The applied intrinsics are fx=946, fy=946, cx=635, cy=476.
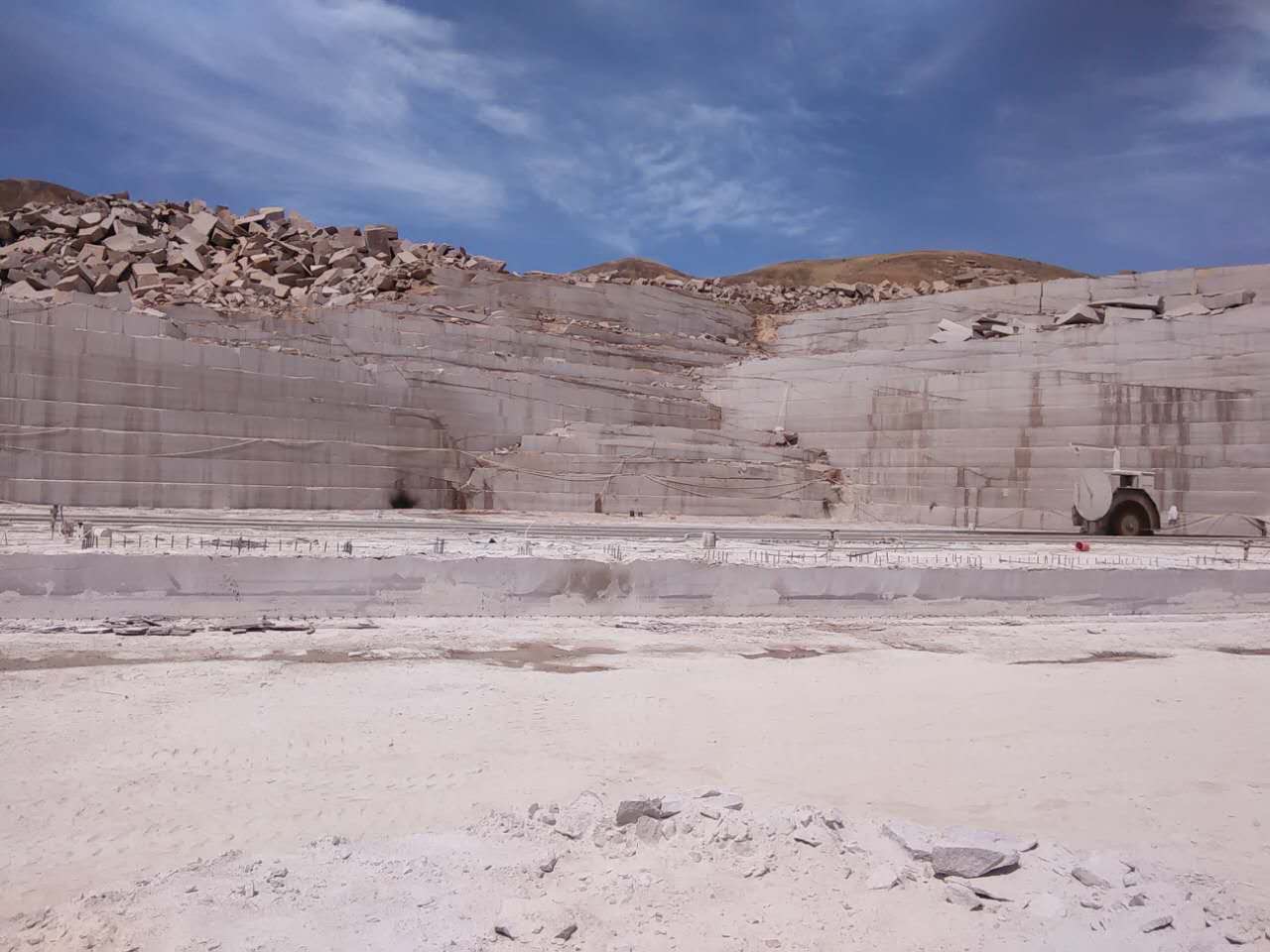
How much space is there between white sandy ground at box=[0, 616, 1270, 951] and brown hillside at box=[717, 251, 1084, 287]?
5255cm

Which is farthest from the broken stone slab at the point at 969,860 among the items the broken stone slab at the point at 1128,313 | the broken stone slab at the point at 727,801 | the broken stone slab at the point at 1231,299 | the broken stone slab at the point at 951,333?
the broken stone slab at the point at 1231,299

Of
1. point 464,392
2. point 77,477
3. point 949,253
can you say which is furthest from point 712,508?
point 949,253

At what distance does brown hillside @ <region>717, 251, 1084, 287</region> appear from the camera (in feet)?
191

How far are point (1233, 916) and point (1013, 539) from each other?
11.2m

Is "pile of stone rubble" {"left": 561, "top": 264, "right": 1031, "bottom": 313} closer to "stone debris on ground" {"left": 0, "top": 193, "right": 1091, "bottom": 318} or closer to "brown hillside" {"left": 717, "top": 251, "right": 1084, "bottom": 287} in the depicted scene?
"stone debris on ground" {"left": 0, "top": 193, "right": 1091, "bottom": 318}

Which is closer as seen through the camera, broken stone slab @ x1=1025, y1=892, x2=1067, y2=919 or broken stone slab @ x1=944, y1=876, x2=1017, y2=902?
broken stone slab @ x1=1025, y1=892, x2=1067, y2=919

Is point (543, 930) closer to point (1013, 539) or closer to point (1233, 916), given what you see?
point (1233, 916)

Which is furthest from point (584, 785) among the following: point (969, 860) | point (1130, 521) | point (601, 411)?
point (601, 411)

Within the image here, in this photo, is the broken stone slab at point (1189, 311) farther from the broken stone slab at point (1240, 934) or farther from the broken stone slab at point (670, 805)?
the broken stone slab at point (670, 805)

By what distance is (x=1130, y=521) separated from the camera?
54.8ft

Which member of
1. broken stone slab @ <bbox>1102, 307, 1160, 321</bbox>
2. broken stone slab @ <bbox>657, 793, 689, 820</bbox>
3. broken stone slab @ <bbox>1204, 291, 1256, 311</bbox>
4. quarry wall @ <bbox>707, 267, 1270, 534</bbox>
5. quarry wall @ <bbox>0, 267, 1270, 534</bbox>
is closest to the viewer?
broken stone slab @ <bbox>657, 793, 689, 820</bbox>

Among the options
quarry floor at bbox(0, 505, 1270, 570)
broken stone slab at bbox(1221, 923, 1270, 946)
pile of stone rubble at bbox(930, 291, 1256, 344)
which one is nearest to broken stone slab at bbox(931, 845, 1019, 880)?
broken stone slab at bbox(1221, 923, 1270, 946)

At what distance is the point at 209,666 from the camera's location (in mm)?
6430

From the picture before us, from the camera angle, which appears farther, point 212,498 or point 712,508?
point 712,508
